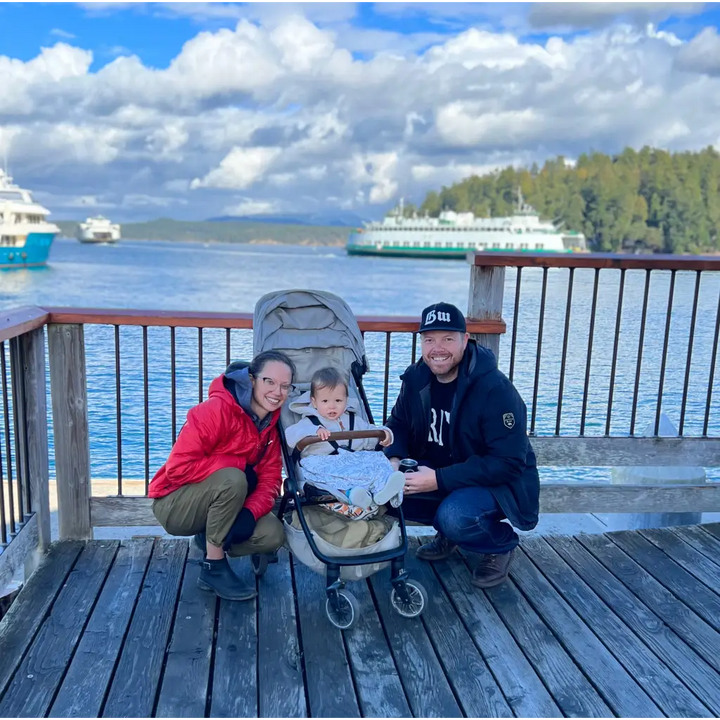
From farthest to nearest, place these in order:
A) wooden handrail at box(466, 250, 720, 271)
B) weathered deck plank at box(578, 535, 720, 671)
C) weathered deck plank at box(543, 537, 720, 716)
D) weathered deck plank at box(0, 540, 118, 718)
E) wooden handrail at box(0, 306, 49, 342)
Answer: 1. wooden handrail at box(466, 250, 720, 271)
2. weathered deck plank at box(578, 535, 720, 671)
3. wooden handrail at box(0, 306, 49, 342)
4. weathered deck plank at box(543, 537, 720, 716)
5. weathered deck plank at box(0, 540, 118, 718)

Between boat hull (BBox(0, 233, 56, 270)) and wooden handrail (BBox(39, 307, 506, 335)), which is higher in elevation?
wooden handrail (BBox(39, 307, 506, 335))

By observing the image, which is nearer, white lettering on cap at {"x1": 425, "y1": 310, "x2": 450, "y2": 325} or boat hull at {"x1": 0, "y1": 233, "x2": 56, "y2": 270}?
white lettering on cap at {"x1": 425, "y1": 310, "x2": 450, "y2": 325}

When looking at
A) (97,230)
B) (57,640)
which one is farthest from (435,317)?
(97,230)

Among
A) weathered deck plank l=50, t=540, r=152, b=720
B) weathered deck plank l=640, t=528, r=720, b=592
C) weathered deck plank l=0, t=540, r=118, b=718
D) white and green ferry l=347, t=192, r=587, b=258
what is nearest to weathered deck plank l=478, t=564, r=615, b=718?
weathered deck plank l=640, t=528, r=720, b=592

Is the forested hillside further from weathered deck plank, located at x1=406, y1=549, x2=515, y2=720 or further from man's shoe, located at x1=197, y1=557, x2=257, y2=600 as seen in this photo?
man's shoe, located at x1=197, y1=557, x2=257, y2=600

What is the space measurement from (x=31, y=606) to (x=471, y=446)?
5.71 feet

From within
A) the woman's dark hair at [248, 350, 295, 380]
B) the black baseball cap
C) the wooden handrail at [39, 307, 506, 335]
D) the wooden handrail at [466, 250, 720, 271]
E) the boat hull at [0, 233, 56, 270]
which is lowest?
the boat hull at [0, 233, 56, 270]

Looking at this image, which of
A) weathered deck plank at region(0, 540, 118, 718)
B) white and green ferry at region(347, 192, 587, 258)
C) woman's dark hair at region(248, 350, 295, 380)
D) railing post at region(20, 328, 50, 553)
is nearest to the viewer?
weathered deck plank at region(0, 540, 118, 718)

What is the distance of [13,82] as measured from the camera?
67.7m

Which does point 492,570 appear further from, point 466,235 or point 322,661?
point 466,235

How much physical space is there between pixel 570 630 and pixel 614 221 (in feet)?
234

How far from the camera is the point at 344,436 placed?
96.3 inches

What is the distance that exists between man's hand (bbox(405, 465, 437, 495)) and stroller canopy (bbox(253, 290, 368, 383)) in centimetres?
53

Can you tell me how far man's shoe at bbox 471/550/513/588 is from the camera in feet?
8.80
